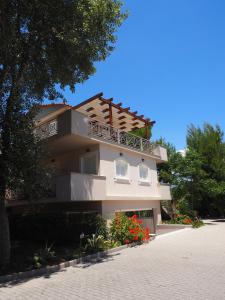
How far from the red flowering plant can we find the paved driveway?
5.06 ft

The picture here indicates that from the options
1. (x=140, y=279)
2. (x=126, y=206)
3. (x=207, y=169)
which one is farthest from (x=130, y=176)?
(x=207, y=169)

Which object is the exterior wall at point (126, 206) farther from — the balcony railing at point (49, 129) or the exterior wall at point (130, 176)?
the balcony railing at point (49, 129)

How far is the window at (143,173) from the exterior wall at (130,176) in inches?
13.6

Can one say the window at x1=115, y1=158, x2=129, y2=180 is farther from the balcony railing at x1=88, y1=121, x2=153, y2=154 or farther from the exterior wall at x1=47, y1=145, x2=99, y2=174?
the exterior wall at x1=47, y1=145, x2=99, y2=174

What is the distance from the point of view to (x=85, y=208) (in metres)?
16.3

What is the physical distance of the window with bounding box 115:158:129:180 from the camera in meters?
17.2

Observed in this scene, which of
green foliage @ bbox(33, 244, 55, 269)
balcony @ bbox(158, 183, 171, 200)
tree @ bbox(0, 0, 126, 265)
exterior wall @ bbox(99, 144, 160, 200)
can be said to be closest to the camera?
green foliage @ bbox(33, 244, 55, 269)

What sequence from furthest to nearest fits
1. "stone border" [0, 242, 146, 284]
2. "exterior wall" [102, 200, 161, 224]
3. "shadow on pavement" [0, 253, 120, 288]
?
"exterior wall" [102, 200, 161, 224] → "stone border" [0, 242, 146, 284] → "shadow on pavement" [0, 253, 120, 288]

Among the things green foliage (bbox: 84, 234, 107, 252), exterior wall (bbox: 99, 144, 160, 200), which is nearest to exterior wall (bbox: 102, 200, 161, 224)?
exterior wall (bbox: 99, 144, 160, 200)

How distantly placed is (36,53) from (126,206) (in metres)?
10.4

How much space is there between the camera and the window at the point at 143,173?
63.7ft

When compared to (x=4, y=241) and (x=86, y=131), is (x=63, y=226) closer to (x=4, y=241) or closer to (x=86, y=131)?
(x=4, y=241)

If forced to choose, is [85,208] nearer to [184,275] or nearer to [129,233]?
[129,233]

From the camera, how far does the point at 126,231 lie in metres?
14.5
